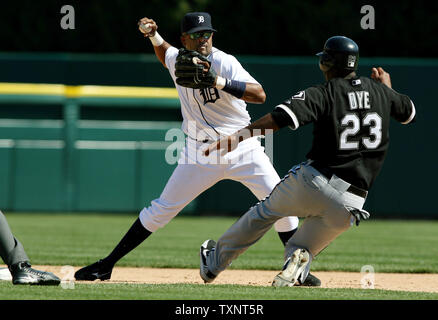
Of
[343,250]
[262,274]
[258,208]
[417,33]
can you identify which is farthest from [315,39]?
[258,208]

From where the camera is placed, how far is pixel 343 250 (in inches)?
410

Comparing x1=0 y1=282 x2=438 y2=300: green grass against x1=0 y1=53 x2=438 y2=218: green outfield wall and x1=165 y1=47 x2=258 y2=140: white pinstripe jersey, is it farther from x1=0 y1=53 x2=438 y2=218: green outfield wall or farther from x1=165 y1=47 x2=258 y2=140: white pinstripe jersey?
x1=0 y1=53 x2=438 y2=218: green outfield wall

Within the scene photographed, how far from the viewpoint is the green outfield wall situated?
15.0 meters

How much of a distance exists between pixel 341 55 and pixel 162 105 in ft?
34.0

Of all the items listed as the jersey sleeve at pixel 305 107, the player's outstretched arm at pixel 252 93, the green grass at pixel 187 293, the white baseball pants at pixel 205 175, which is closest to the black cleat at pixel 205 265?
the green grass at pixel 187 293

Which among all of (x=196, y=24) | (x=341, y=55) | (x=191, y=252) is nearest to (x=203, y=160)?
(x=196, y=24)

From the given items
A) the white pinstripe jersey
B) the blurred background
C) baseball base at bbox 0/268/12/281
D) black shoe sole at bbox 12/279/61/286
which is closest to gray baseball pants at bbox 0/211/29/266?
black shoe sole at bbox 12/279/61/286

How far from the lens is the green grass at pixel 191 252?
17.3 feet

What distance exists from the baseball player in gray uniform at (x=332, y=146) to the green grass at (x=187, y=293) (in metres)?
0.28

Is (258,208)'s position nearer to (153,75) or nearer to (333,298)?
(333,298)

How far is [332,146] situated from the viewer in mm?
5199

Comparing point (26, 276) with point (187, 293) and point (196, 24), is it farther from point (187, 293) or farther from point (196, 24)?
point (196, 24)

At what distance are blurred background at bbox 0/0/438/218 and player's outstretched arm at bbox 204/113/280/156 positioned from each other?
986 cm

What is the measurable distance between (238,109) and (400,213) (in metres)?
9.40
